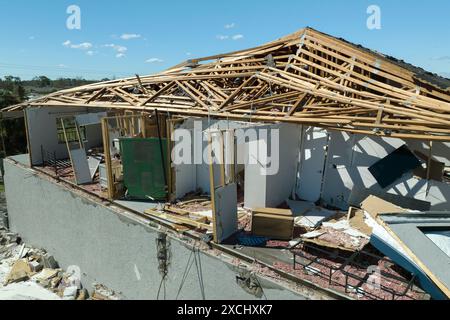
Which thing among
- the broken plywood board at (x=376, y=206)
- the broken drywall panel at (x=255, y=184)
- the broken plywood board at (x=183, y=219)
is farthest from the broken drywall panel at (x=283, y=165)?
the broken plywood board at (x=376, y=206)

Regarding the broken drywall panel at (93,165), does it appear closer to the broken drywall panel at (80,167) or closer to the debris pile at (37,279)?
the broken drywall panel at (80,167)

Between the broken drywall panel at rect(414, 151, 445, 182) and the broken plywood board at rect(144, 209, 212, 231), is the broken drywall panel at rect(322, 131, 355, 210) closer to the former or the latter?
the broken drywall panel at rect(414, 151, 445, 182)

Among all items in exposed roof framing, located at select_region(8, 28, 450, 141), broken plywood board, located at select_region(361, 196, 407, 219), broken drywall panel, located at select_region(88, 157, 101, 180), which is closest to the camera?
exposed roof framing, located at select_region(8, 28, 450, 141)

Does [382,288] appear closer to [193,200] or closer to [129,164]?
[193,200]

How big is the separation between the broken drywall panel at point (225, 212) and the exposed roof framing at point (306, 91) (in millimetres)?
2185

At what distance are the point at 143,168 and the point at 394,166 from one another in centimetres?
736

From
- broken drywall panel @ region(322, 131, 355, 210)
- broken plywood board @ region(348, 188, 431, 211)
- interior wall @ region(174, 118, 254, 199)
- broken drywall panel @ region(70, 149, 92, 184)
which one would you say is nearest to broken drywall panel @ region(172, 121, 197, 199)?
interior wall @ region(174, 118, 254, 199)

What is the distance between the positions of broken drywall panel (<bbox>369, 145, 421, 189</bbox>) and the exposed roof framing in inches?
53.5

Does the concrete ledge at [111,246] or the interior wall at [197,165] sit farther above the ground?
the interior wall at [197,165]

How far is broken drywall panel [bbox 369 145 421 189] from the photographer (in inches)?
355

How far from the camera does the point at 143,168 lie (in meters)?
10.7

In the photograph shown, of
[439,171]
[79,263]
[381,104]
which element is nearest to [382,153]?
[439,171]

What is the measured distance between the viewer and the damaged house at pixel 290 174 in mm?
6504

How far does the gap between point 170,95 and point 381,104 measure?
6990 mm
